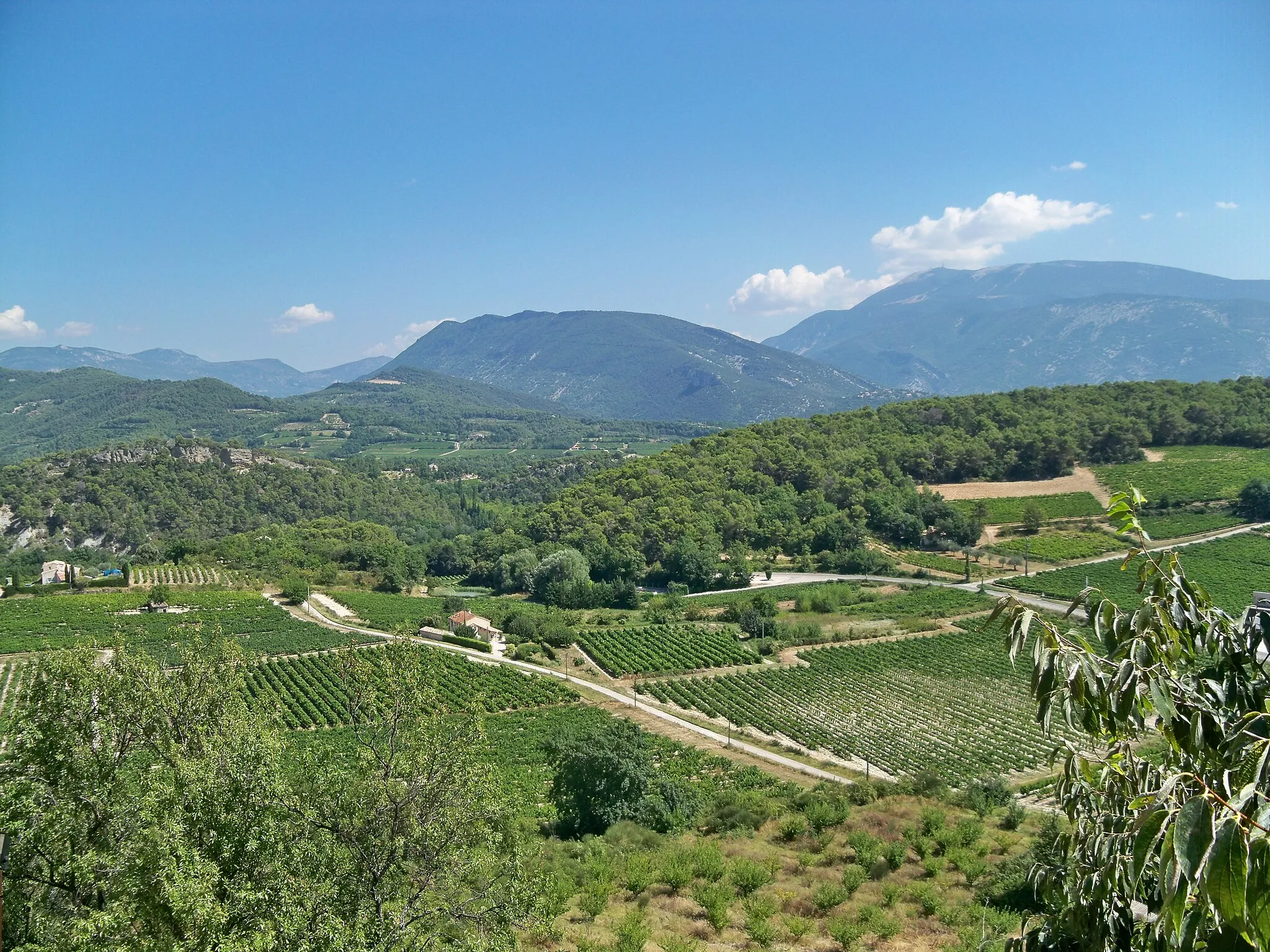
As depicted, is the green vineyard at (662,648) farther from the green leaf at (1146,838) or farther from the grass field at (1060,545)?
the green leaf at (1146,838)

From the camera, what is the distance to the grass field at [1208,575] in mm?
45531

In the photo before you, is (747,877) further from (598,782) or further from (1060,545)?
(1060,545)

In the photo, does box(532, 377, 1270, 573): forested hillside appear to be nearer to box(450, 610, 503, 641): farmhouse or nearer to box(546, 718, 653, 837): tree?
box(450, 610, 503, 641): farmhouse

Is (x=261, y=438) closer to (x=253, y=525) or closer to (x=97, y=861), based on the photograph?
(x=253, y=525)

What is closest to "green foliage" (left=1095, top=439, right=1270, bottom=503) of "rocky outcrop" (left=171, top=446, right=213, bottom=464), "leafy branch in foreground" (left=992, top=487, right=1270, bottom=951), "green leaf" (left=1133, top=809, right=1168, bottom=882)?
"leafy branch in foreground" (left=992, top=487, right=1270, bottom=951)

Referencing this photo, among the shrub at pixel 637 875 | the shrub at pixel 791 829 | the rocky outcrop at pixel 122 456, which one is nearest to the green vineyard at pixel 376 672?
the shrub at pixel 791 829

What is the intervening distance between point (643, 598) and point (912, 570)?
22597mm

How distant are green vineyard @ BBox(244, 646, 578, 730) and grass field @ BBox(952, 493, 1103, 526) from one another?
47593 millimetres

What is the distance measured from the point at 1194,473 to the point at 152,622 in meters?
86.8

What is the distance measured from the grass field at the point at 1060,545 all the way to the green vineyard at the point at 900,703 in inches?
662

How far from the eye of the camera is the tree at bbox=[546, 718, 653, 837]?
20.8 metres

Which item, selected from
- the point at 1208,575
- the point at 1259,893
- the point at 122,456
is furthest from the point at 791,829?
the point at 122,456

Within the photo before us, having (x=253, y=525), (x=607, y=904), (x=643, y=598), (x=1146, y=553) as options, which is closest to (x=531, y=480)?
(x=253, y=525)

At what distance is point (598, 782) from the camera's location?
69.2ft
